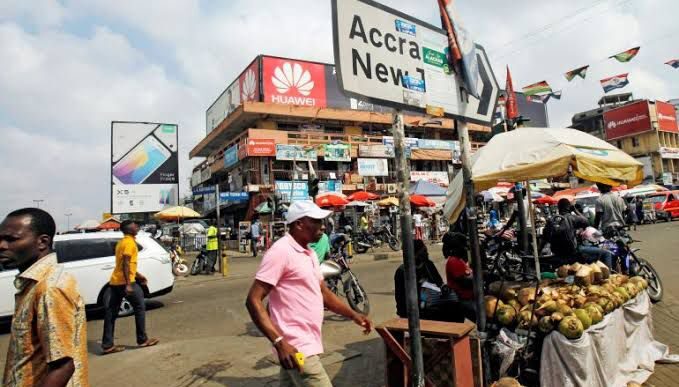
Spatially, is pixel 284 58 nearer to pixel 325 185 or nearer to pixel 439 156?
pixel 325 185

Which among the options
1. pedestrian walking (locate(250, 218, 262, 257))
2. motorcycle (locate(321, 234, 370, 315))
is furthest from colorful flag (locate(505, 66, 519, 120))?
pedestrian walking (locate(250, 218, 262, 257))

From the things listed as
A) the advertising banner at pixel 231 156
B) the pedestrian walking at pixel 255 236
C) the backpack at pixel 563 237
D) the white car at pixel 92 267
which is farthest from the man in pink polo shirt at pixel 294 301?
the advertising banner at pixel 231 156

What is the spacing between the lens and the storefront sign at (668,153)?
151 ft

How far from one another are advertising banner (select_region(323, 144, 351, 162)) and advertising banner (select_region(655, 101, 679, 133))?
3861cm

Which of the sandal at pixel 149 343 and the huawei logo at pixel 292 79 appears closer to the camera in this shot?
the sandal at pixel 149 343

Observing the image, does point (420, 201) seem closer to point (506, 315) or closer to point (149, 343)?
point (149, 343)

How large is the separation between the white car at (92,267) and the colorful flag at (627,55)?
16015mm

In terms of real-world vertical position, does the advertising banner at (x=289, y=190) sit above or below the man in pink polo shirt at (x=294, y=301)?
above

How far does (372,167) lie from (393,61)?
28.4m

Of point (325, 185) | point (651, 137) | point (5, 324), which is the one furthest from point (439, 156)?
point (5, 324)

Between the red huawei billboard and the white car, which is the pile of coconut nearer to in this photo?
the white car

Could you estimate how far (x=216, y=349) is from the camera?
5.58 m

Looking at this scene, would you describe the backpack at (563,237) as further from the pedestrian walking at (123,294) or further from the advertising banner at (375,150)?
the advertising banner at (375,150)

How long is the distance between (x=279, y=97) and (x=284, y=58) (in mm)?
3265
